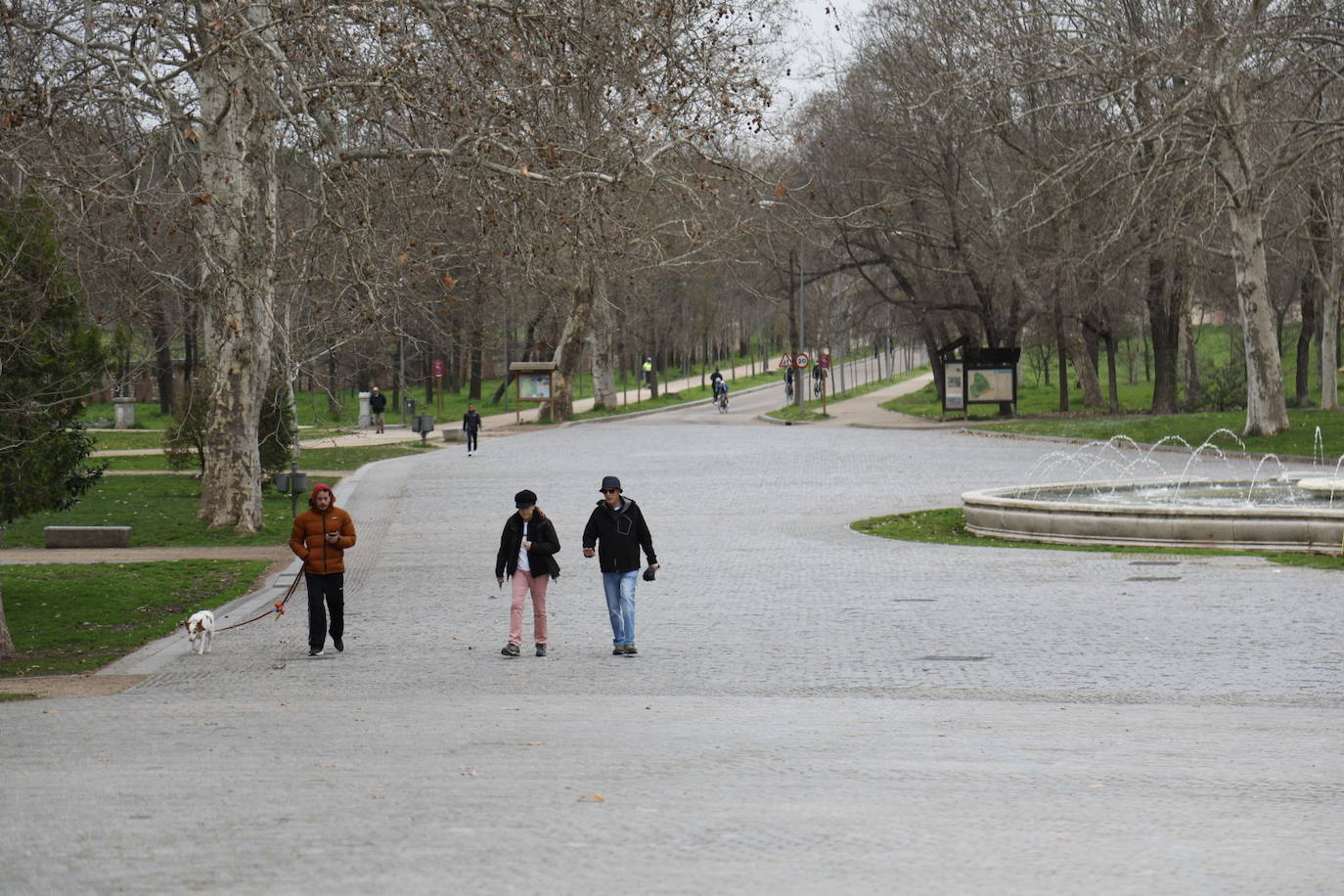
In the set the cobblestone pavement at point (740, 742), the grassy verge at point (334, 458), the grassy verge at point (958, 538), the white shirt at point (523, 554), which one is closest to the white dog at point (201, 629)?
the cobblestone pavement at point (740, 742)

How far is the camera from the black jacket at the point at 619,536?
14.0 meters

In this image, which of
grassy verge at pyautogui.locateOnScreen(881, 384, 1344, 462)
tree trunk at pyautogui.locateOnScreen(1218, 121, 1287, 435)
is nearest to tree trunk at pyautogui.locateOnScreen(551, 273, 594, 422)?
grassy verge at pyautogui.locateOnScreen(881, 384, 1344, 462)

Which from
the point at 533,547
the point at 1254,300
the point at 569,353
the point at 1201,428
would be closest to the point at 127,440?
the point at 569,353

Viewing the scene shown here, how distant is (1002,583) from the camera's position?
1822cm

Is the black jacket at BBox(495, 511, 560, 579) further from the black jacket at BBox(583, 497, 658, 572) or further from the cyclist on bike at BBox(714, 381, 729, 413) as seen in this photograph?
the cyclist on bike at BBox(714, 381, 729, 413)

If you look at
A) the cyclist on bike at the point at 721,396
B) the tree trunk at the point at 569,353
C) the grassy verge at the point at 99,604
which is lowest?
the grassy verge at the point at 99,604

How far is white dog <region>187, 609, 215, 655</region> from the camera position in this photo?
14516mm

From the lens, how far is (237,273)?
2275cm

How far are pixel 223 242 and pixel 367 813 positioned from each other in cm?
1841

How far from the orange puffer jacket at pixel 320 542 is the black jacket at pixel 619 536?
2.14 m

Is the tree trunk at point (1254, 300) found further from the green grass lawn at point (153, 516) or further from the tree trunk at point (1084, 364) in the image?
the green grass lawn at point (153, 516)

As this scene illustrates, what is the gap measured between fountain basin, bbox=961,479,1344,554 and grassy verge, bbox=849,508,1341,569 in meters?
0.22

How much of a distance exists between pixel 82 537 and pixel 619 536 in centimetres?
1348

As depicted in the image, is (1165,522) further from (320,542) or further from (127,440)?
(127,440)
